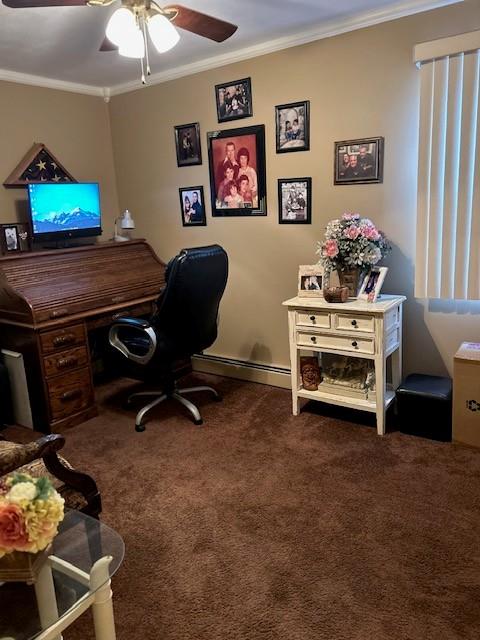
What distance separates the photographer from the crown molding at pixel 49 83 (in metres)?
3.41

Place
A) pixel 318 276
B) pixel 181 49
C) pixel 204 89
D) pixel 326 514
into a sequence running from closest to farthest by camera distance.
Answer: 1. pixel 326 514
2. pixel 318 276
3. pixel 181 49
4. pixel 204 89

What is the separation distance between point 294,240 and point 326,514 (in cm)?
183

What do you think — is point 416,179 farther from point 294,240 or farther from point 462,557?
point 462,557

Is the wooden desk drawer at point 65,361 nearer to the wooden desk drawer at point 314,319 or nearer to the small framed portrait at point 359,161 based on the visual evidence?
the wooden desk drawer at point 314,319

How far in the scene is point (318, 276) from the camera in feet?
9.76

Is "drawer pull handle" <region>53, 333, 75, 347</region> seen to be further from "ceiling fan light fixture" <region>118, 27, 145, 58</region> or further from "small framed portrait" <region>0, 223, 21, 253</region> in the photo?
"ceiling fan light fixture" <region>118, 27, 145, 58</region>

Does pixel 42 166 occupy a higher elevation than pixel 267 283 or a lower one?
higher

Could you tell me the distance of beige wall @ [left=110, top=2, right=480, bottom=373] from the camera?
2.76 meters

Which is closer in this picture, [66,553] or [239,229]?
[66,553]

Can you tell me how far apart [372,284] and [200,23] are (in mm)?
1581

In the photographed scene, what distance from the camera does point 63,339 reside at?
3006 millimetres

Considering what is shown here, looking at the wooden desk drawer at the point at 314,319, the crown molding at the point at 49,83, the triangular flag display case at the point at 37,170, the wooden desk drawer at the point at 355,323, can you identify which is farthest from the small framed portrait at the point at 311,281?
the crown molding at the point at 49,83

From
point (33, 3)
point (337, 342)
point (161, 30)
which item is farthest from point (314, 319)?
point (33, 3)

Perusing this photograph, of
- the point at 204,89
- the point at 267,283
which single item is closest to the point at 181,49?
the point at 204,89
